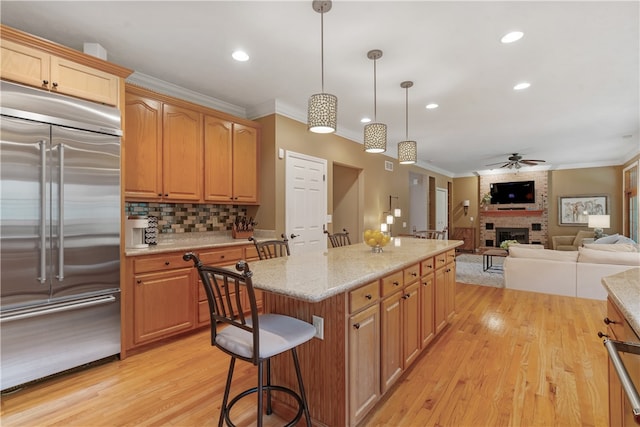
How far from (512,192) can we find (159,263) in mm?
10399

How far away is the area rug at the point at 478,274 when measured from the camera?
208 inches

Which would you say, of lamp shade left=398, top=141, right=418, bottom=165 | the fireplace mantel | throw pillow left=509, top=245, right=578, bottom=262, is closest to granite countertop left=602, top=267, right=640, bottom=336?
lamp shade left=398, top=141, right=418, bottom=165

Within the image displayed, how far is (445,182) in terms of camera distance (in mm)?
10328

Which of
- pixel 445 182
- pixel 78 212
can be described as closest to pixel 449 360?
pixel 78 212

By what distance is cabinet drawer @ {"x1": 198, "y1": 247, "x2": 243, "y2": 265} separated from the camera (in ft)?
10.1

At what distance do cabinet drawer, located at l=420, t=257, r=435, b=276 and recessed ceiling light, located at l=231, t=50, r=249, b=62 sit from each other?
95.1 inches

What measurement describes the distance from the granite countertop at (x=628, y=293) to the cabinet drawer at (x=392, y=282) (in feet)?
3.39

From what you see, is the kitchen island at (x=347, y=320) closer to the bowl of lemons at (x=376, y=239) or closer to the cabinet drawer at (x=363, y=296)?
the cabinet drawer at (x=363, y=296)

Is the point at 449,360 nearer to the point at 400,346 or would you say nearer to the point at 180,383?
the point at 400,346

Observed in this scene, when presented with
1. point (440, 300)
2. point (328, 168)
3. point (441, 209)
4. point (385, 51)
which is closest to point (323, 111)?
point (385, 51)

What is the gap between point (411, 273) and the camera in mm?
2254

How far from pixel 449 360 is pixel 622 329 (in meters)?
1.55

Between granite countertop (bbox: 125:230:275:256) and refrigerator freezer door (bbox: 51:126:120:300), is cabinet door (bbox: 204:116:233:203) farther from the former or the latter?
refrigerator freezer door (bbox: 51:126:120:300)

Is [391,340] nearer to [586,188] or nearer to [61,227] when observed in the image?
[61,227]
